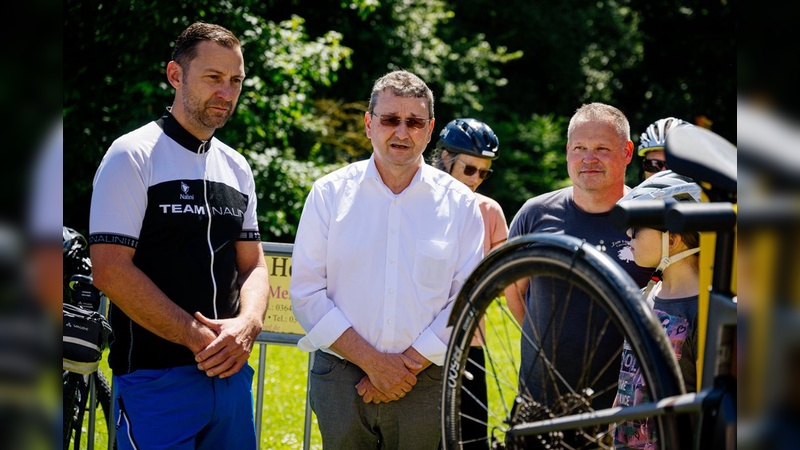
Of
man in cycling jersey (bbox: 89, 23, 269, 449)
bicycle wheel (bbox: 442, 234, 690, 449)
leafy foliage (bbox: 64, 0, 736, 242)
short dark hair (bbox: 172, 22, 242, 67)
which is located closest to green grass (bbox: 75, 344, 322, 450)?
man in cycling jersey (bbox: 89, 23, 269, 449)

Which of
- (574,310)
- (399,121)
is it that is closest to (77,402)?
(399,121)

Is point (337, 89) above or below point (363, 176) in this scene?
above

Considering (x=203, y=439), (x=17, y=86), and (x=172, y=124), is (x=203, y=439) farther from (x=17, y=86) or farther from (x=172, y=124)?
(x=17, y=86)

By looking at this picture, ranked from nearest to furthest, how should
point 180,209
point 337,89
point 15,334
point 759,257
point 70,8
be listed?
point 15,334, point 759,257, point 180,209, point 70,8, point 337,89

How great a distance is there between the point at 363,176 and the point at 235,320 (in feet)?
2.76

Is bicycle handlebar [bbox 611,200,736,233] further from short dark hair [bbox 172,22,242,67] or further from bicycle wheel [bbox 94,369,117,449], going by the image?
bicycle wheel [bbox 94,369,117,449]

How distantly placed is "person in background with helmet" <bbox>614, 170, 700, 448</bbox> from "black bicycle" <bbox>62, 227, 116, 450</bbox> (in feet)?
7.99

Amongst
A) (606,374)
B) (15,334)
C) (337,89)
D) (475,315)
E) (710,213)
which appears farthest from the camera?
(337,89)

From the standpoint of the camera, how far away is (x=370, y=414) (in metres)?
3.54

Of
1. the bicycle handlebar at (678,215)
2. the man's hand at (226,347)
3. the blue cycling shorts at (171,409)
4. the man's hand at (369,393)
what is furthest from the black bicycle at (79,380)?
the bicycle handlebar at (678,215)

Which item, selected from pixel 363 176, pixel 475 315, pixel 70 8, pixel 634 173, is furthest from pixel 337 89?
pixel 475 315

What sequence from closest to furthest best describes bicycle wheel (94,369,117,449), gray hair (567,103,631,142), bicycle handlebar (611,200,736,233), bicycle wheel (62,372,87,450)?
1. bicycle handlebar (611,200,736,233)
2. gray hair (567,103,631,142)
3. bicycle wheel (62,372,87,450)
4. bicycle wheel (94,369,117,449)

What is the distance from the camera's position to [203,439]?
3.38 meters

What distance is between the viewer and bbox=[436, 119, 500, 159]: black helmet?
5.09m
